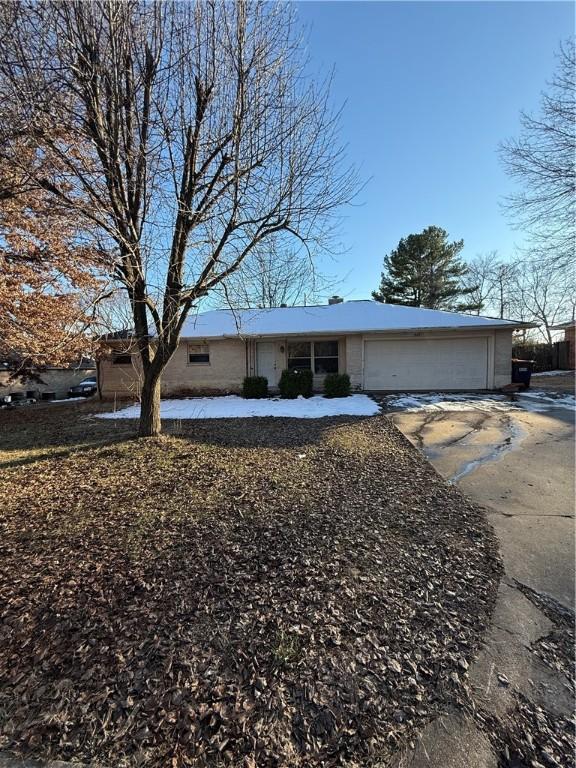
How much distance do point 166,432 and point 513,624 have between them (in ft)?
21.5

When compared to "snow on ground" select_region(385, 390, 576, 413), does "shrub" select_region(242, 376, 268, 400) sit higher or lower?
higher

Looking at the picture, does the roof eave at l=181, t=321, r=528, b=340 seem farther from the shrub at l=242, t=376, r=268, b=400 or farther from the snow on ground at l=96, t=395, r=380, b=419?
the snow on ground at l=96, t=395, r=380, b=419

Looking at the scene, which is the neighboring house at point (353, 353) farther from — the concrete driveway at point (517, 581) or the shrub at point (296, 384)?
the concrete driveway at point (517, 581)

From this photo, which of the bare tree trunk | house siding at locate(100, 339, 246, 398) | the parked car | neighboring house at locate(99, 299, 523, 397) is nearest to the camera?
the bare tree trunk

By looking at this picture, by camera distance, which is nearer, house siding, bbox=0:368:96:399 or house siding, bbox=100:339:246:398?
house siding, bbox=100:339:246:398

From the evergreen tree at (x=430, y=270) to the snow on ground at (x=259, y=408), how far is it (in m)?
21.2

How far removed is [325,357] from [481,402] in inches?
244

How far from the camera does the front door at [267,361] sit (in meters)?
15.4

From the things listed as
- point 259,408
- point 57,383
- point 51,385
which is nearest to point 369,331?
point 259,408

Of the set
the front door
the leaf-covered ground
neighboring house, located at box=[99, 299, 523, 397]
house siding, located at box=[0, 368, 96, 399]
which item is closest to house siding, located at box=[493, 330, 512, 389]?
neighboring house, located at box=[99, 299, 523, 397]

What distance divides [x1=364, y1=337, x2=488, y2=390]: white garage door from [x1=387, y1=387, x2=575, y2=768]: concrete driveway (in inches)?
261

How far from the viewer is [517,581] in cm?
278

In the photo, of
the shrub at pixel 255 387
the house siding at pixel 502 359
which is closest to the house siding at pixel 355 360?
the shrub at pixel 255 387

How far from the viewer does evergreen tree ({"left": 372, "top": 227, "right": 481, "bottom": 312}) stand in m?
30.6
